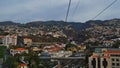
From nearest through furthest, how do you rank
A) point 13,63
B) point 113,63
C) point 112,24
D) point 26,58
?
point 113,63
point 13,63
point 26,58
point 112,24

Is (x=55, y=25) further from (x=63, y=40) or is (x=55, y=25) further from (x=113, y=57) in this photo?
(x=113, y=57)

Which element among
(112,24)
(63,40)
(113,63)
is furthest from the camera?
(112,24)

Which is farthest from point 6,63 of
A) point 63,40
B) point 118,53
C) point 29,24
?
point 29,24

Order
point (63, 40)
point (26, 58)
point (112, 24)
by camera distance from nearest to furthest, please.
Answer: point (26, 58)
point (63, 40)
point (112, 24)

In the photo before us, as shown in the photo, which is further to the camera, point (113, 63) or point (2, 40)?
point (2, 40)

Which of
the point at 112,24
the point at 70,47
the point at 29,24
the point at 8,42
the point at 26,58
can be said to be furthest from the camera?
the point at 29,24

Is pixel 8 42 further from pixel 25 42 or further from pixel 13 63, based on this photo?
pixel 13 63

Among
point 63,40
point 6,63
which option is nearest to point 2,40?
point 63,40

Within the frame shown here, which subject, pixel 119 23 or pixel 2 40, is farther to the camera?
pixel 119 23
